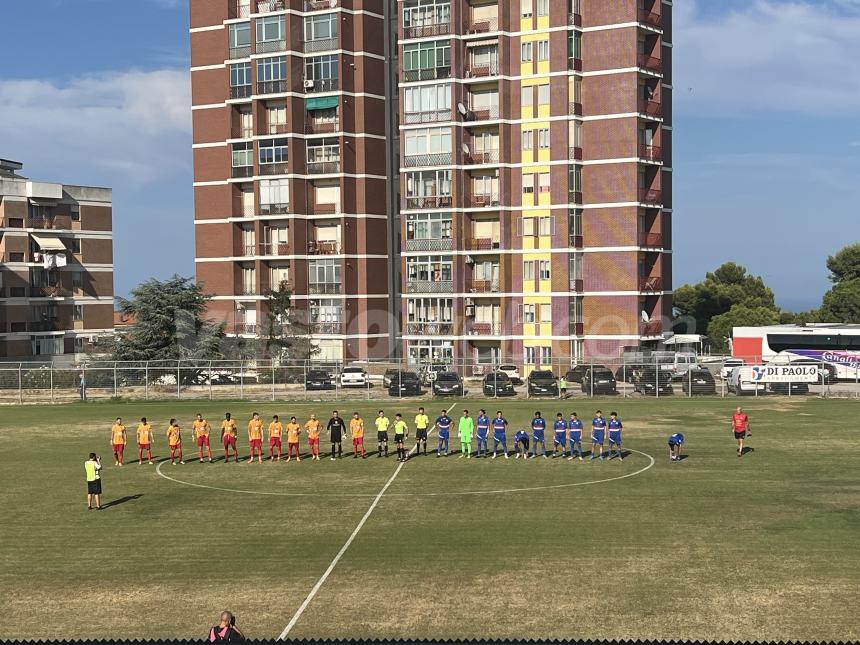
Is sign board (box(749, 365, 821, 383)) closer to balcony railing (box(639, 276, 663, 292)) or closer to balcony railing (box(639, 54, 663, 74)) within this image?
→ balcony railing (box(639, 276, 663, 292))

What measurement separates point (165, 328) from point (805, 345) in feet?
153

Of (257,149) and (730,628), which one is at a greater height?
(257,149)

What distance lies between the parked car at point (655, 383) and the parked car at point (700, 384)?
1.02 metres

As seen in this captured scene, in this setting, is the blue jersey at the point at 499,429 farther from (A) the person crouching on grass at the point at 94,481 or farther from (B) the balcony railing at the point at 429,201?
(B) the balcony railing at the point at 429,201

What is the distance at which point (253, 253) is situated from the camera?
90.6 metres

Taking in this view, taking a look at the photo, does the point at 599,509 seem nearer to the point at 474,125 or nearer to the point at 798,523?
the point at 798,523

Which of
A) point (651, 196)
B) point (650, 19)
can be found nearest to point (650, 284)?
point (651, 196)

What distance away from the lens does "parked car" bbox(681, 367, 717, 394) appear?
62.1m

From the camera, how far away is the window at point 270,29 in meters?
86.6

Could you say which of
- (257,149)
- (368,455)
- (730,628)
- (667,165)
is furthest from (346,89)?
(730,628)

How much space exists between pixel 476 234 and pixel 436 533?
58542 mm

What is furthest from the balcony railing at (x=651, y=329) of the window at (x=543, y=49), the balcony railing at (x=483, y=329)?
the window at (x=543, y=49)

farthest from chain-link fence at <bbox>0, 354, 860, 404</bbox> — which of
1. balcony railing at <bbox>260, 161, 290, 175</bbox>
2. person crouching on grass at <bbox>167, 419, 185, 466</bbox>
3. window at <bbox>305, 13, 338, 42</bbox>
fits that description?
window at <bbox>305, 13, 338, 42</bbox>

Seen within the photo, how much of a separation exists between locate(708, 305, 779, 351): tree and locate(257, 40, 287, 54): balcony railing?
50.1m
